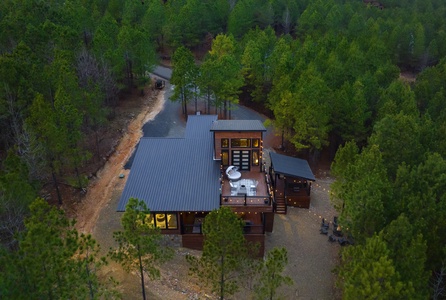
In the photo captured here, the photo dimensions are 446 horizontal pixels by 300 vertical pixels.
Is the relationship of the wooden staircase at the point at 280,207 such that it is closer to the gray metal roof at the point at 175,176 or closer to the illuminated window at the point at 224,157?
the illuminated window at the point at 224,157

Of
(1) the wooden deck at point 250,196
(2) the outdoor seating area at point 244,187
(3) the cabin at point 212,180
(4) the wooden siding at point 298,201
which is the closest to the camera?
(1) the wooden deck at point 250,196

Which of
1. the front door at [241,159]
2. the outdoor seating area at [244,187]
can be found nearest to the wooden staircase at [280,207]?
the outdoor seating area at [244,187]

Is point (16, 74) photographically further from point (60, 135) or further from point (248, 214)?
point (248, 214)

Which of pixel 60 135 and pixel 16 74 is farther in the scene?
pixel 16 74

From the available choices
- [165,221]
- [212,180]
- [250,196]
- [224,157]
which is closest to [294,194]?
[224,157]

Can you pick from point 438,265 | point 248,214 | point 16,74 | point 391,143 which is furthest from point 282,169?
point 16,74

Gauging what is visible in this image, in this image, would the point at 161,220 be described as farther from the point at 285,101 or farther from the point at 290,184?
the point at 285,101

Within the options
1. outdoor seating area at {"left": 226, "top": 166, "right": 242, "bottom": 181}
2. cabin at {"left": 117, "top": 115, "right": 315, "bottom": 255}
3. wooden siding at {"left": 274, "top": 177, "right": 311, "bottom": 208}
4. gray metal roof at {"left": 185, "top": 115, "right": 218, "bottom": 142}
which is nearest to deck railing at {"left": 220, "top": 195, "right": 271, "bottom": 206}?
cabin at {"left": 117, "top": 115, "right": 315, "bottom": 255}
